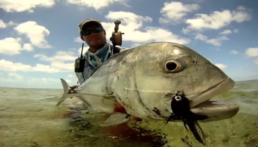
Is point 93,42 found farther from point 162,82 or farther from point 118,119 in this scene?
point 162,82

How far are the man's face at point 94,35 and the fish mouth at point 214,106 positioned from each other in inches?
158

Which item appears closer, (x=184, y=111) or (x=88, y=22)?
(x=184, y=111)

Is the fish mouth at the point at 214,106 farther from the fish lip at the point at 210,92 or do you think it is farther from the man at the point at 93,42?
the man at the point at 93,42

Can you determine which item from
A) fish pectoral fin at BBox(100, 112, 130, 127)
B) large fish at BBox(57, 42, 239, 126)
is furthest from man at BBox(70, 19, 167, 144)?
fish pectoral fin at BBox(100, 112, 130, 127)

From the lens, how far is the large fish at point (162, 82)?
2.09m

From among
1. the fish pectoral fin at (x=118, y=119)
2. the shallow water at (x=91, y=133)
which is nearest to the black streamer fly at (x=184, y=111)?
the fish pectoral fin at (x=118, y=119)

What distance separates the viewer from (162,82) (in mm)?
2289

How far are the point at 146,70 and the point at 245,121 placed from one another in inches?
127

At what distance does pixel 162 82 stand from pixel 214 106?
0.49 meters

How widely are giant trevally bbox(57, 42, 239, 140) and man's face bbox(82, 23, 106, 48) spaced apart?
283 centimetres

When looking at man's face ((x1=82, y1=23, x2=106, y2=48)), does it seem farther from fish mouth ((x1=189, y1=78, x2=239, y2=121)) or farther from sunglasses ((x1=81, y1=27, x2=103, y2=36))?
fish mouth ((x1=189, y1=78, x2=239, y2=121))

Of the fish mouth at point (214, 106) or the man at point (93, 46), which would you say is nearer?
the fish mouth at point (214, 106)

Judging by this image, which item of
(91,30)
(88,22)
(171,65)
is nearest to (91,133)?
(171,65)

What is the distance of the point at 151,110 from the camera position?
2.41 m
